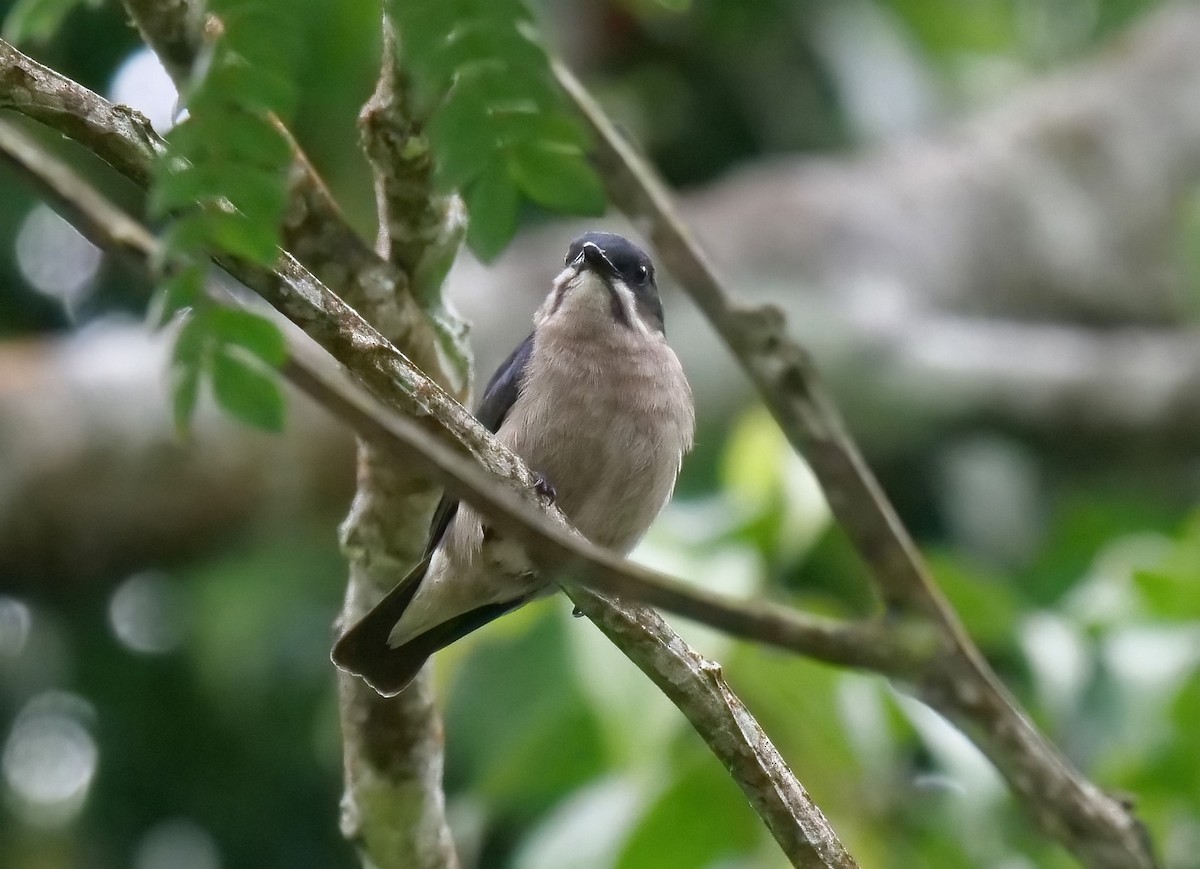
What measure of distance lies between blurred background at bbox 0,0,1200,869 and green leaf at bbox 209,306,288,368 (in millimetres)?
498

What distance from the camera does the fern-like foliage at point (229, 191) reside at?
6.72ft

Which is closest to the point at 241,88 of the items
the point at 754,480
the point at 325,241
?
the point at 325,241

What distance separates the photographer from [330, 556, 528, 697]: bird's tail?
341 cm

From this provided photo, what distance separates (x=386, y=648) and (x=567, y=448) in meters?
0.74

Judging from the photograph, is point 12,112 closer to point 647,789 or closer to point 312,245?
point 312,245

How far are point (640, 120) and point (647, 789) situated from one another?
521 cm

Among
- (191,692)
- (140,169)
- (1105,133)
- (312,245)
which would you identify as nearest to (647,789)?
(312,245)

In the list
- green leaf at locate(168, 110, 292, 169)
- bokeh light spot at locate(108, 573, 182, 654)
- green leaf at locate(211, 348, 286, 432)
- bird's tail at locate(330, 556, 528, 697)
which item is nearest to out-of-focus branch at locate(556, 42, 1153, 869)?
bird's tail at locate(330, 556, 528, 697)

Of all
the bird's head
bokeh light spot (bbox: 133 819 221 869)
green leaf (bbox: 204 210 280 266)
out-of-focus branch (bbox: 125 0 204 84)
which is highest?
the bird's head

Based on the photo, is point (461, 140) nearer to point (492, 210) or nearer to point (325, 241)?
point (492, 210)

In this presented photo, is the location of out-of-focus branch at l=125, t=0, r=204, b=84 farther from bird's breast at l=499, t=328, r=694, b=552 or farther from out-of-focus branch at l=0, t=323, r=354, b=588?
out-of-focus branch at l=0, t=323, r=354, b=588

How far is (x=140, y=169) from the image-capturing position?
88.4 inches

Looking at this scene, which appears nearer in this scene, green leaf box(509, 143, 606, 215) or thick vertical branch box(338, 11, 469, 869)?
green leaf box(509, 143, 606, 215)

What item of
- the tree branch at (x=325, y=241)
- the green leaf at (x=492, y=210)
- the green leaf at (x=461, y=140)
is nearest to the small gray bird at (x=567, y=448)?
the tree branch at (x=325, y=241)
